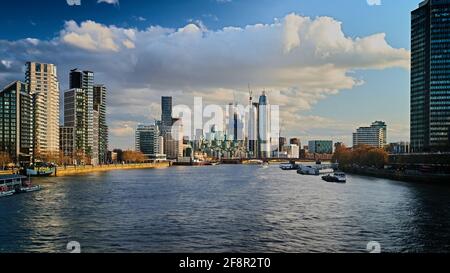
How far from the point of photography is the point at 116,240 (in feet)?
28.2

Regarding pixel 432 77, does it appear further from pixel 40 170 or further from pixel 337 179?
pixel 40 170

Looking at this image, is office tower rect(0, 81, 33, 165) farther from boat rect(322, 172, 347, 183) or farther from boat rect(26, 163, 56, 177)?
boat rect(322, 172, 347, 183)

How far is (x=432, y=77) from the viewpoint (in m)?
41.9

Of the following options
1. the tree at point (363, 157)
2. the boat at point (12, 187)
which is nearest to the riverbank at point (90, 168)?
the boat at point (12, 187)

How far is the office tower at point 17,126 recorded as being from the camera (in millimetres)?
39484

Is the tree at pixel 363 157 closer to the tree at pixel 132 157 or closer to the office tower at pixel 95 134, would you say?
the tree at pixel 132 157

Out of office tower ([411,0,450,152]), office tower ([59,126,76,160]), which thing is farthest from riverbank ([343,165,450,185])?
office tower ([59,126,76,160])

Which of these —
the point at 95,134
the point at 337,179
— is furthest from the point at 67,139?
the point at 337,179

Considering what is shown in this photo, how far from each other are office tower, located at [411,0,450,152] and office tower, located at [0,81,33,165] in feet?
116

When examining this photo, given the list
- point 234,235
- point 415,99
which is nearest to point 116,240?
point 234,235

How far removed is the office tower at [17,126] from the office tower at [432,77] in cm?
3531

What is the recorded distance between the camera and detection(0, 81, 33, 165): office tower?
39.5 meters
